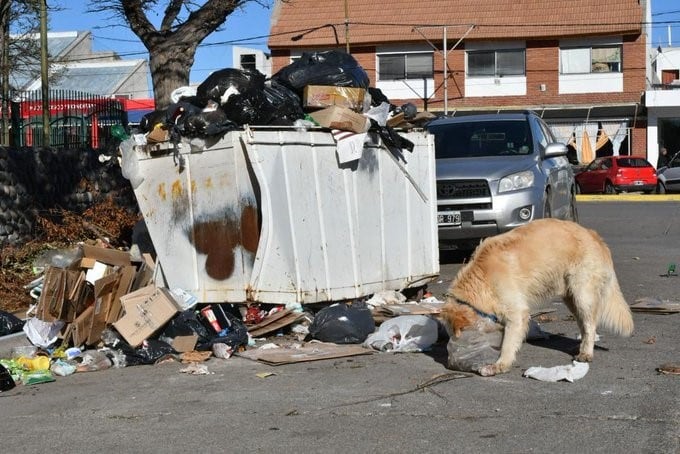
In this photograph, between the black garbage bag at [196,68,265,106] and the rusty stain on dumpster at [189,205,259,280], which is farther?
the black garbage bag at [196,68,265,106]

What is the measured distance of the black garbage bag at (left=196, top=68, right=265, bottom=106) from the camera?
852cm

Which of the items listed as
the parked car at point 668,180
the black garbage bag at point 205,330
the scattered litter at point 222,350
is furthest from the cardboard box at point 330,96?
the parked car at point 668,180

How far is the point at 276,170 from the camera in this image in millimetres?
8195

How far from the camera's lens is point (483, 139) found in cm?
1286

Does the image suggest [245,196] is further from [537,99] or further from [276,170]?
[537,99]

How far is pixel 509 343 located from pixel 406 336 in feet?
4.08

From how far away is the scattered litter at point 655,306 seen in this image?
349 inches

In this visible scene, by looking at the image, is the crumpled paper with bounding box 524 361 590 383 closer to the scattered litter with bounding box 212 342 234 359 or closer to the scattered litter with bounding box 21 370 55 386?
the scattered litter with bounding box 212 342 234 359

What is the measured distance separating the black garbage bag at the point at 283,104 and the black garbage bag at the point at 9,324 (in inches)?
114

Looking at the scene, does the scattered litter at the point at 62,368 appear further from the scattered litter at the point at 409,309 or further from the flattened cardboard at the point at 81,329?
the scattered litter at the point at 409,309

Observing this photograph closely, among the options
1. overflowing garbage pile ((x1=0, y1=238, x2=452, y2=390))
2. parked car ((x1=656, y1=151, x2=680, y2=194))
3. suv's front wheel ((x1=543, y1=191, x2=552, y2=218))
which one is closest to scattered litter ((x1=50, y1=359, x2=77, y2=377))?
overflowing garbage pile ((x1=0, y1=238, x2=452, y2=390))

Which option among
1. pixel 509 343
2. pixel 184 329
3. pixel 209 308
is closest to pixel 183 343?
pixel 184 329

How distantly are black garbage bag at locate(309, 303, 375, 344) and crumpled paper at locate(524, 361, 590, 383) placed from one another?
1.81 metres

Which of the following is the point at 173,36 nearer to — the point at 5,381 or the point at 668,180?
the point at 5,381
